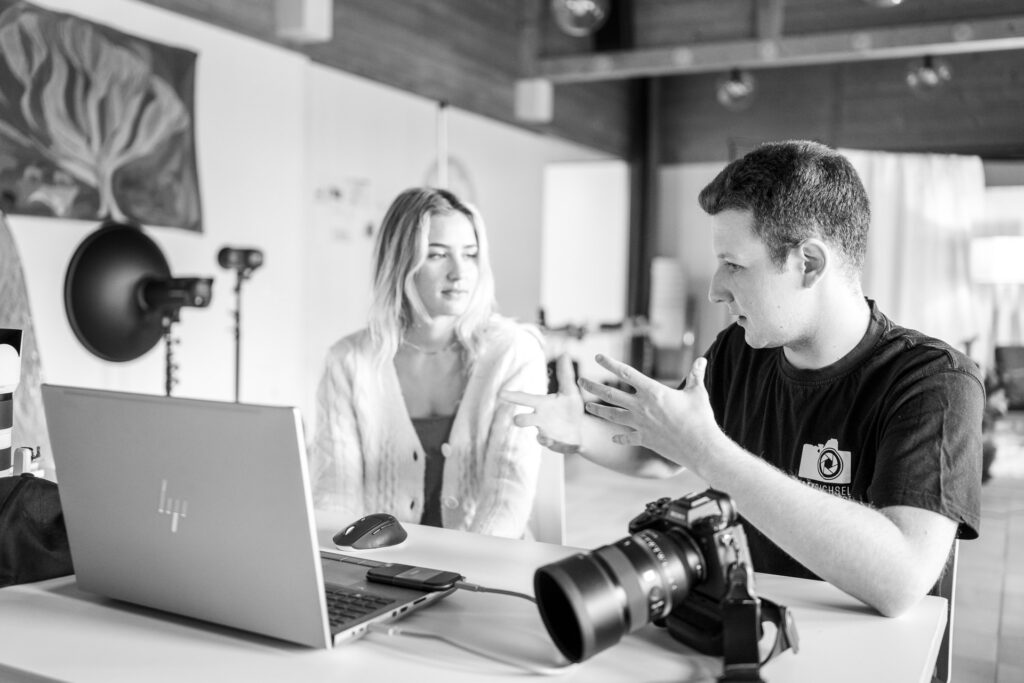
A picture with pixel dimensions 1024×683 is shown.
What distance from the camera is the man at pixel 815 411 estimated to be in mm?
1192

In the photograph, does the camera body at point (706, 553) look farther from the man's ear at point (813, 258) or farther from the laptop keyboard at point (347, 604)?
the man's ear at point (813, 258)

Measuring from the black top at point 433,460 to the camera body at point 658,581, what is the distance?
3.45 ft

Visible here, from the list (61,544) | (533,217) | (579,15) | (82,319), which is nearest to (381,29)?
(579,15)

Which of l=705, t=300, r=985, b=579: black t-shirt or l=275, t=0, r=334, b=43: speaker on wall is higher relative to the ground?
l=275, t=0, r=334, b=43: speaker on wall

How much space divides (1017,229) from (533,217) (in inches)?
163

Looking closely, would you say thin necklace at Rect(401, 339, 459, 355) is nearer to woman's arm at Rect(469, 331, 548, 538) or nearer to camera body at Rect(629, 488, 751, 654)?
woman's arm at Rect(469, 331, 548, 538)

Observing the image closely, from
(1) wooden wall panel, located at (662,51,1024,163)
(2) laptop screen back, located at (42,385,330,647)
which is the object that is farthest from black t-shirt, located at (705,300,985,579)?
(1) wooden wall panel, located at (662,51,1024,163)

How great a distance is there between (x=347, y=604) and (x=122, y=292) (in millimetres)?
3010

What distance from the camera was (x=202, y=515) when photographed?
105 cm

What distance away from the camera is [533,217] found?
745 centimetres

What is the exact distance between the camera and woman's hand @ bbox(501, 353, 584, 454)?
1509 mm

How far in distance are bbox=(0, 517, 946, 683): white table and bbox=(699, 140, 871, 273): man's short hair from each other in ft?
1.74

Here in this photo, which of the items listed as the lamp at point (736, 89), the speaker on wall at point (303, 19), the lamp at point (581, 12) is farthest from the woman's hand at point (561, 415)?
the lamp at point (736, 89)

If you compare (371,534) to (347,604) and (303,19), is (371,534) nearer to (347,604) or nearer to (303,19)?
(347,604)
